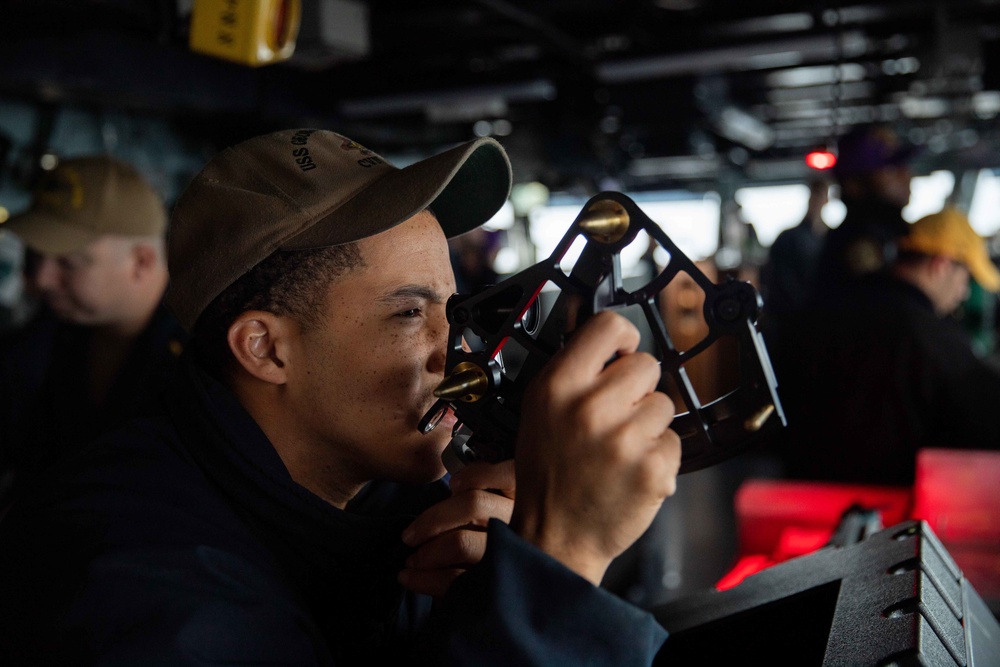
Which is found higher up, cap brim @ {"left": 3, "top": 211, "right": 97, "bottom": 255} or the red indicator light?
the red indicator light

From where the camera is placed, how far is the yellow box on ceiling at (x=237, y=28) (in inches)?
87.4

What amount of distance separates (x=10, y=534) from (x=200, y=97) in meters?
5.09

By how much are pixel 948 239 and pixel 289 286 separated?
2581 millimetres

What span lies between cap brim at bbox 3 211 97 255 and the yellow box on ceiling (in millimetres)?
572

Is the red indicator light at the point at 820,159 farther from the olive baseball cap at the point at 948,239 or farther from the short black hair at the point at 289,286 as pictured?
the short black hair at the point at 289,286

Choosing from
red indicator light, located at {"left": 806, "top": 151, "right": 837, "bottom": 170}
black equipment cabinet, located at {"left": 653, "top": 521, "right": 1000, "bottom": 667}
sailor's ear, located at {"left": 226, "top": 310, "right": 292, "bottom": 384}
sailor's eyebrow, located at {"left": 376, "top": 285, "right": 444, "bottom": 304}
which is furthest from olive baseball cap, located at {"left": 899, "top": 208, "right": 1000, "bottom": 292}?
sailor's ear, located at {"left": 226, "top": 310, "right": 292, "bottom": 384}

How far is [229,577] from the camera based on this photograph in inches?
32.2

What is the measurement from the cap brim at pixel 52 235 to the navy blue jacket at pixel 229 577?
1.40m

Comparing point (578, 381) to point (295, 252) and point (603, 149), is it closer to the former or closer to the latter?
point (295, 252)

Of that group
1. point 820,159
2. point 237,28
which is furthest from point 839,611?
point 820,159

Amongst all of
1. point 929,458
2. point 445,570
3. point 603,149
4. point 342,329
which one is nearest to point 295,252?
point 342,329

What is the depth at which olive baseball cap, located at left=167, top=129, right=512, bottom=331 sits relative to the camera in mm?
997

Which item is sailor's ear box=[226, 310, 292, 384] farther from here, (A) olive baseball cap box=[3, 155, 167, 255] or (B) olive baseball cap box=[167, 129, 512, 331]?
(A) olive baseball cap box=[3, 155, 167, 255]

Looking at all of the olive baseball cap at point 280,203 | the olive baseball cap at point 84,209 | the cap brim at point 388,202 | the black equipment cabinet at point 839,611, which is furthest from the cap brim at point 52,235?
the black equipment cabinet at point 839,611
